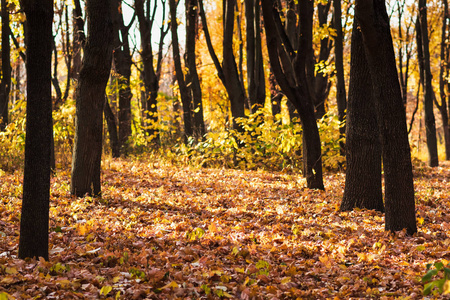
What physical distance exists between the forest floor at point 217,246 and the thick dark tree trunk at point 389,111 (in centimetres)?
34

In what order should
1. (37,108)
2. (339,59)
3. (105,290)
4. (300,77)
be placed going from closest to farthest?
(105,290) < (37,108) < (300,77) < (339,59)

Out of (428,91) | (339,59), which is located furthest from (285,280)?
(428,91)

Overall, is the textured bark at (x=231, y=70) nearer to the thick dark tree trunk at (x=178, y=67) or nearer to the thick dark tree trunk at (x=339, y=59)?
the thick dark tree trunk at (x=178, y=67)

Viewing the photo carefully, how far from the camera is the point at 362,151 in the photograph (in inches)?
235

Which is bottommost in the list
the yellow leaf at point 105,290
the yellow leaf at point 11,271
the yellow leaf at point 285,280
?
the yellow leaf at point 285,280

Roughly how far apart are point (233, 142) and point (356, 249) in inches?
230

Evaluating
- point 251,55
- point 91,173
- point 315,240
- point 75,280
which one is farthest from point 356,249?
point 251,55

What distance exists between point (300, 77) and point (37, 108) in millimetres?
4977

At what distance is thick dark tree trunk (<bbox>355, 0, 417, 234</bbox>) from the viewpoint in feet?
15.0

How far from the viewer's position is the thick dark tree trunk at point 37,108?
11.2 ft

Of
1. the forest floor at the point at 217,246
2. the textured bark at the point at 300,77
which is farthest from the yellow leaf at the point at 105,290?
the textured bark at the point at 300,77

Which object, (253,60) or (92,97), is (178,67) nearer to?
(253,60)

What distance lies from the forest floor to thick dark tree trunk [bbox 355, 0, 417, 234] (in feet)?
1.10

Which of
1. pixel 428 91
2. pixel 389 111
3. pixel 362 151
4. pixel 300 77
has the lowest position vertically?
pixel 362 151
